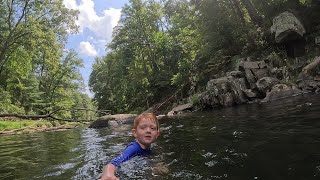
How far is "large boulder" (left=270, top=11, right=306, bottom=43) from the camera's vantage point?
19219 millimetres

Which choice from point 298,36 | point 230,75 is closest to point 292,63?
point 298,36

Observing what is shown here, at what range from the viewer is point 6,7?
2920 centimetres

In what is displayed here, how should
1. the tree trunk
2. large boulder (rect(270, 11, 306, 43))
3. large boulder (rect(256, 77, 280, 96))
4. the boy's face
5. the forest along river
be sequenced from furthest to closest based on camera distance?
the tree trunk
large boulder (rect(270, 11, 306, 43))
large boulder (rect(256, 77, 280, 96))
the boy's face
the forest along river

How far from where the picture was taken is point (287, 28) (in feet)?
63.3

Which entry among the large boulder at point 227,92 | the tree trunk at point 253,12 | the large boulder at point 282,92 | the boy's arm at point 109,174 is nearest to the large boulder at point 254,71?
the large boulder at point 227,92

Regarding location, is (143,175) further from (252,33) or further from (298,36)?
(252,33)

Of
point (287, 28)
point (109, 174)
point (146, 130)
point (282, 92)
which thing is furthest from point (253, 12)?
point (109, 174)

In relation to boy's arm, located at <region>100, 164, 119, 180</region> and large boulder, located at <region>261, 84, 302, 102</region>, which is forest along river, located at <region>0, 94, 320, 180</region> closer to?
boy's arm, located at <region>100, 164, 119, 180</region>

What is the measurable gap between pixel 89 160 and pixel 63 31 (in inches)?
1052

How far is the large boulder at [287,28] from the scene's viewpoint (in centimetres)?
1922

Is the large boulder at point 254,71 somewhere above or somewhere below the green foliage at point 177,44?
below

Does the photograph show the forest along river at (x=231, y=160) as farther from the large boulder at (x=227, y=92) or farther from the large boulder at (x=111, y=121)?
the large boulder at (x=111, y=121)

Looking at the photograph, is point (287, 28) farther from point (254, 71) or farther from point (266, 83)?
point (266, 83)

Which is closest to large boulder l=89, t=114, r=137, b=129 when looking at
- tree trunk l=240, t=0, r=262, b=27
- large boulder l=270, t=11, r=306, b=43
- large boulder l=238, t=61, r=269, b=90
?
large boulder l=238, t=61, r=269, b=90
